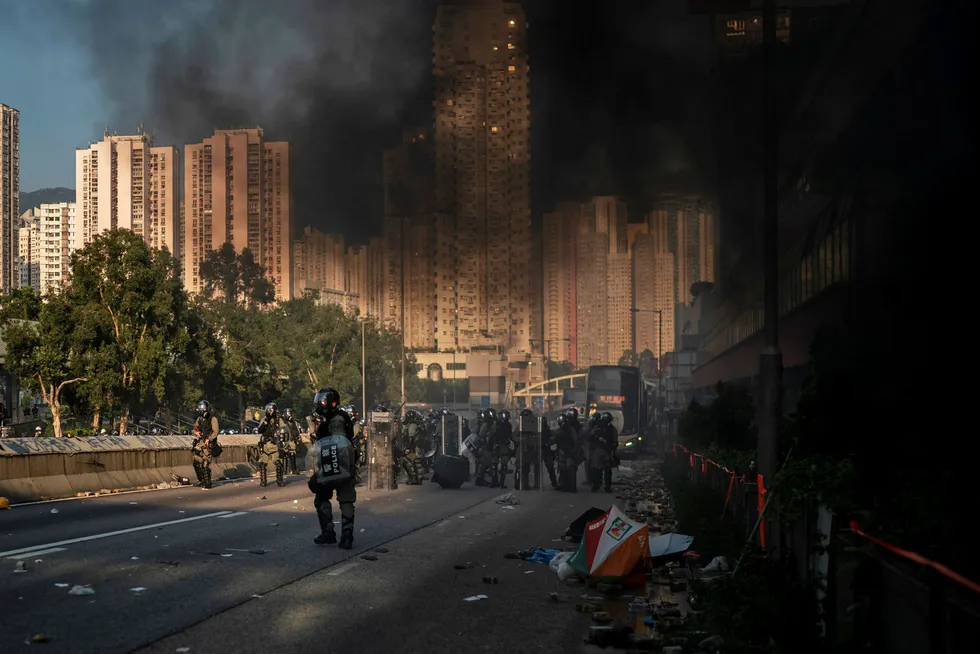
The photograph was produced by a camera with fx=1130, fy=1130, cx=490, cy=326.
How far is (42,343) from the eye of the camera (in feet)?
117

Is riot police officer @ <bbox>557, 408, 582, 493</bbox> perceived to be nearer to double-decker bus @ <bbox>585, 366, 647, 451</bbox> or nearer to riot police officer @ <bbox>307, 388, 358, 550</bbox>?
riot police officer @ <bbox>307, 388, 358, 550</bbox>

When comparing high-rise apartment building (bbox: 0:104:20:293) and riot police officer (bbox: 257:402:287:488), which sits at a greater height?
high-rise apartment building (bbox: 0:104:20:293)

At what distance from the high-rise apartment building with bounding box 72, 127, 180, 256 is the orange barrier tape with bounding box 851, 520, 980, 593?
6369 inches

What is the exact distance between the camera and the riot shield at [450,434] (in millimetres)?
32219

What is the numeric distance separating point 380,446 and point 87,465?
19.5ft

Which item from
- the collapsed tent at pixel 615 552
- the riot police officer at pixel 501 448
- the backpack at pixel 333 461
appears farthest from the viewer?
the riot police officer at pixel 501 448

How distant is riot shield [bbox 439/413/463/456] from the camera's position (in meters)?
32.2

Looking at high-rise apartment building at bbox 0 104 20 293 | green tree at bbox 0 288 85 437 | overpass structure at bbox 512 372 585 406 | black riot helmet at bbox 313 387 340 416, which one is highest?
high-rise apartment building at bbox 0 104 20 293

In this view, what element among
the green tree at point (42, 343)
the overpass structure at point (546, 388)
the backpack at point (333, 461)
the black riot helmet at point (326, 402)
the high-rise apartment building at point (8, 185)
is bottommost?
the overpass structure at point (546, 388)

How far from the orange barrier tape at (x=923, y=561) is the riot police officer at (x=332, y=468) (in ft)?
24.8

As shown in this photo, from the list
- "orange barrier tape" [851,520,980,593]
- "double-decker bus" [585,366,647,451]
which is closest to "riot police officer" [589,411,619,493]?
"orange barrier tape" [851,520,980,593]

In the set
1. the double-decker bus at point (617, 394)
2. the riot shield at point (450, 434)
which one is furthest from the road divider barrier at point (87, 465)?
the double-decker bus at point (617, 394)

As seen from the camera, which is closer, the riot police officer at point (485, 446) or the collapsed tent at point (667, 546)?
the collapsed tent at point (667, 546)

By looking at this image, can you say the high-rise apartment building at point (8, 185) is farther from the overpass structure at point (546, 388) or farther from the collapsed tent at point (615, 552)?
the collapsed tent at point (615, 552)
